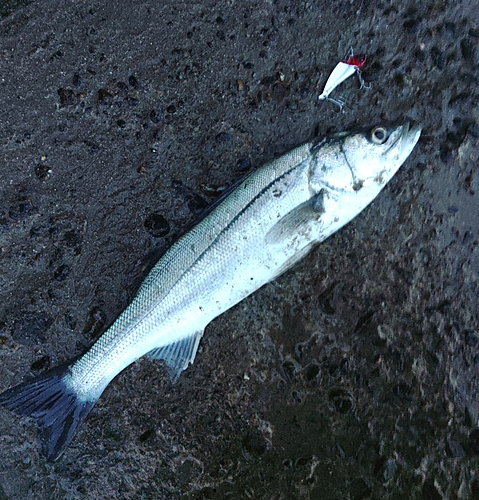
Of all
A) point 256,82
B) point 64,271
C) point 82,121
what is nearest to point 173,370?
point 64,271

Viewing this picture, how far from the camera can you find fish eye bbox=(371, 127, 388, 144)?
272 centimetres

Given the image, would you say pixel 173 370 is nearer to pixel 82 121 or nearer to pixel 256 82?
A: pixel 82 121

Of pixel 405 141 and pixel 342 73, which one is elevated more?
pixel 342 73

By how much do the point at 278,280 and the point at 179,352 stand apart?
2.69 feet

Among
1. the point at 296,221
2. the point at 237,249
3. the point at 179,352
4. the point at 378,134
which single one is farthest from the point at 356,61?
the point at 179,352

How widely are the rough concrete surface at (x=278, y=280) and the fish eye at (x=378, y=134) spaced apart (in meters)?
0.30

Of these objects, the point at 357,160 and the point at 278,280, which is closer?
the point at 357,160

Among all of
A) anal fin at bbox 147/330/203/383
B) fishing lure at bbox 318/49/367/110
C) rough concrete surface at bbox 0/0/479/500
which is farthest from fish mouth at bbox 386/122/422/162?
anal fin at bbox 147/330/203/383

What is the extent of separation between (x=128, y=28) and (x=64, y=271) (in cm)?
171

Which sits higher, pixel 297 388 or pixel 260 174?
pixel 260 174

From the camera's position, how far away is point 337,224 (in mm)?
2795

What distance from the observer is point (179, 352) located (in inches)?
111

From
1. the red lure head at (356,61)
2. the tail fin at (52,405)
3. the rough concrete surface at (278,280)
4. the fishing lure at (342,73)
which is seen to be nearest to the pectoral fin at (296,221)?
the rough concrete surface at (278,280)

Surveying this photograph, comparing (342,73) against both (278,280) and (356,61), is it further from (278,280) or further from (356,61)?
(278,280)
